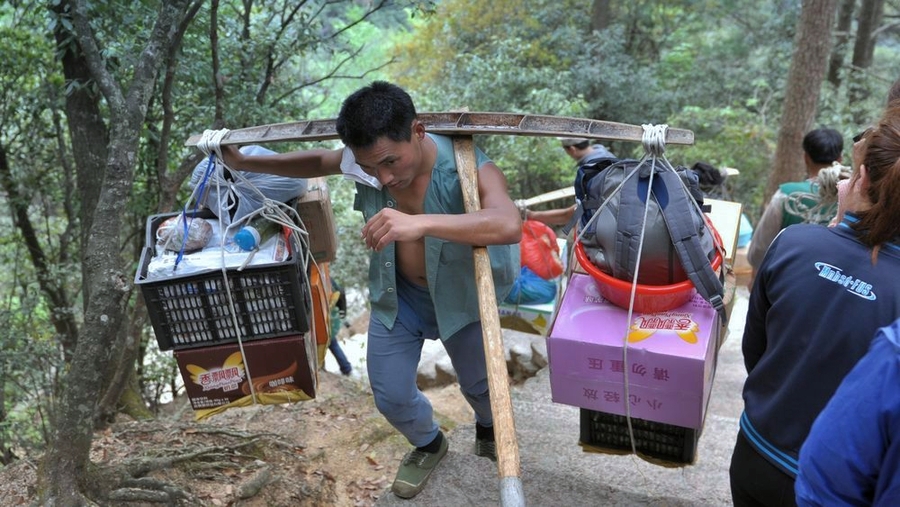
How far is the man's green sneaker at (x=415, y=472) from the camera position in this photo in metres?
3.05

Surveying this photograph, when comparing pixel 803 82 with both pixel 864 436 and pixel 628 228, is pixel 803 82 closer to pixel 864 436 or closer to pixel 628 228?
pixel 628 228

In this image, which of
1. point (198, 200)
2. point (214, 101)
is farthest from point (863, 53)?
point (198, 200)

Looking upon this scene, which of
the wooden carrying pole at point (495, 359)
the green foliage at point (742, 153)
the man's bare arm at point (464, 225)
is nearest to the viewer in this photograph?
the wooden carrying pole at point (495, 359)

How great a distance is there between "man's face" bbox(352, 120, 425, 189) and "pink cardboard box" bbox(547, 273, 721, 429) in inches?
30.9

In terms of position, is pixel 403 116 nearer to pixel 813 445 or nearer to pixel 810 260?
pixel 810 260

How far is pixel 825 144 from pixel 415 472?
9.91 feet

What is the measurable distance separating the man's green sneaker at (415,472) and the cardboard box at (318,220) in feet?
3.30

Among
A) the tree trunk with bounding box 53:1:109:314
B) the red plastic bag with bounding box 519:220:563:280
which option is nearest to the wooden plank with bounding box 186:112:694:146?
the tree trunk with bounding box 53:1:109:314

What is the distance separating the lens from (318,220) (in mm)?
3215

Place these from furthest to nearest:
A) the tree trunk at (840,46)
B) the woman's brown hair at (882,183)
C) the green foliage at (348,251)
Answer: the tree trunk at (840,46) < the green foliage at (348,251) < the woman's brown hair at (882,183)

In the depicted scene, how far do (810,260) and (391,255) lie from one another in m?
1.59

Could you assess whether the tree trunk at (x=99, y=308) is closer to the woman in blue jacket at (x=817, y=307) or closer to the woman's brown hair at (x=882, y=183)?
the woman in blue jacket at (x=817, y=307)

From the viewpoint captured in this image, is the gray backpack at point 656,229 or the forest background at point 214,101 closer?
the gray backpack at point 656,229

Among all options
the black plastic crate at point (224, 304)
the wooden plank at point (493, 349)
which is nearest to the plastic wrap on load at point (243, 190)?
the black plastic crate at point (224, 304)
